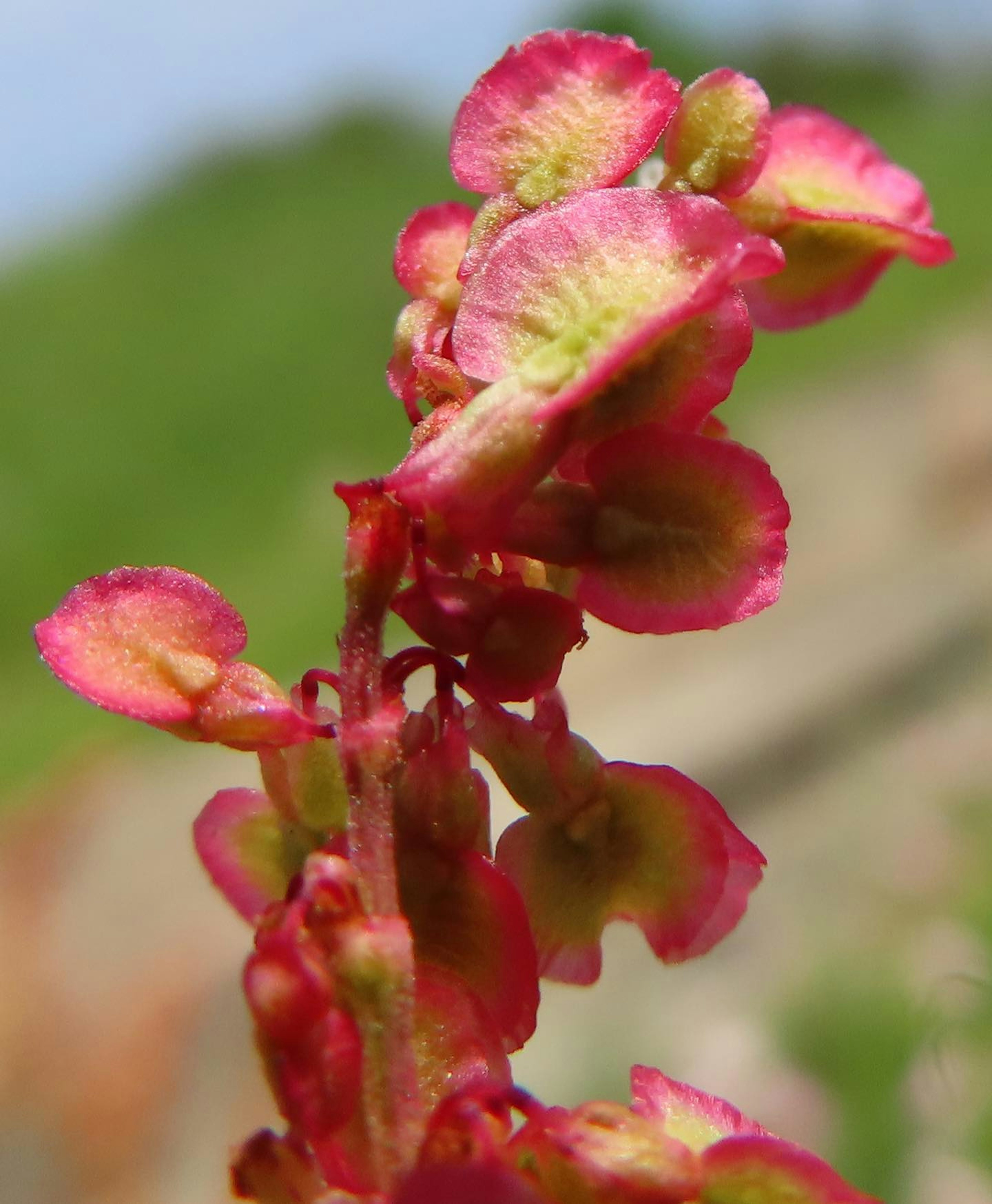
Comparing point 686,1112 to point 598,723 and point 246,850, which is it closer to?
point 246,850

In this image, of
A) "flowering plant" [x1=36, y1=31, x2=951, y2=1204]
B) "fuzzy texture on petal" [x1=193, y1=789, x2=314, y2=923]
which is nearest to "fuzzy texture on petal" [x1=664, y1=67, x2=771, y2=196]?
"flowering plant" [x1=36, y1=31, x2=951, y2=1204]

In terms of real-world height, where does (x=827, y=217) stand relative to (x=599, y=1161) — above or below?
above

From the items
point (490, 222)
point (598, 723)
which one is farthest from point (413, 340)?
point (598, 723)

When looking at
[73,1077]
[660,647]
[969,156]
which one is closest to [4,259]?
[969,156]

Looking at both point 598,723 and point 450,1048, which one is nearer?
point 450,1048

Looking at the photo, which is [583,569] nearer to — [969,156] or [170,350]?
[170,350]

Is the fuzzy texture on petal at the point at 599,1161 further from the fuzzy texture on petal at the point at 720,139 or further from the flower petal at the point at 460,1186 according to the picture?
the fuzzy texture on petal at the point at 720,139

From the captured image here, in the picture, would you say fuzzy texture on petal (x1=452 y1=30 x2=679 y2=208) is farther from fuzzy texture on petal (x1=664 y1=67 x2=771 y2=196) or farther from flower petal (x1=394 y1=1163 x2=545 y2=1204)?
flower petal (x1=394 y1=1163 x2=545 y2=1204)
